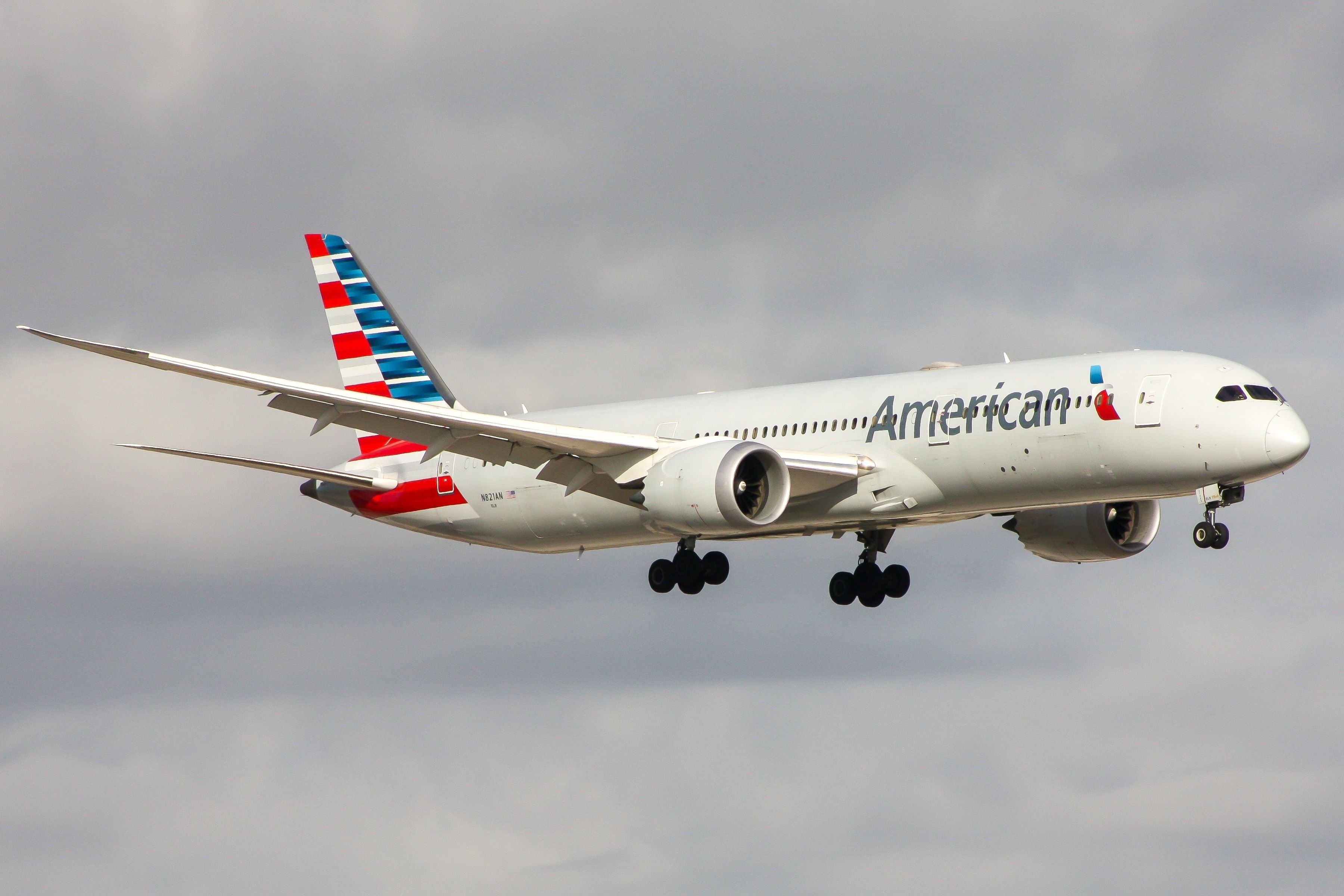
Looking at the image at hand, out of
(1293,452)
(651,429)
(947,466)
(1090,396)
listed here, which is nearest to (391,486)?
(651,429)

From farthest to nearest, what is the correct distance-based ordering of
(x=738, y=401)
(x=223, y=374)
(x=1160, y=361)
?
(x=738, y=401)
(x=1160, y=361)
(x=223, y=374)

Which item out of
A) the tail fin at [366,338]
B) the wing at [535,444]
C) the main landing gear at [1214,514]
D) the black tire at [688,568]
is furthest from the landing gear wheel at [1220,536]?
the tail fin at [366,338]

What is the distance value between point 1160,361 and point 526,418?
18.9 meters

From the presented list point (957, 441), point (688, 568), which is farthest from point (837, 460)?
point (688, 568)

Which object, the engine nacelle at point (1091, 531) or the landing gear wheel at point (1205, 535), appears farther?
the engine nacelle at point (1091, 531)

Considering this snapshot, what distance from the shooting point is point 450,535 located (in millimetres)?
53250

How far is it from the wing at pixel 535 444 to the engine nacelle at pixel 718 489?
700mm

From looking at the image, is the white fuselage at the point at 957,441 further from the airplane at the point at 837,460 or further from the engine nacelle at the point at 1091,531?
the engine nacelle at the point at 1091,531

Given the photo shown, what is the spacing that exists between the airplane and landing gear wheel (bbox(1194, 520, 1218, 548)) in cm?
3

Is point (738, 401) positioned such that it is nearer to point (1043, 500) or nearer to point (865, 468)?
point (865, 468)

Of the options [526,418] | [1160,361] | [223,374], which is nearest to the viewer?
[223,374]

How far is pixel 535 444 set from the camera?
45031mm

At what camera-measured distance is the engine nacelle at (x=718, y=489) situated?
4319 centimetres

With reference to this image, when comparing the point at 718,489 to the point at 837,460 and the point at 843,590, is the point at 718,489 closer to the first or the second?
the point at 837,460
